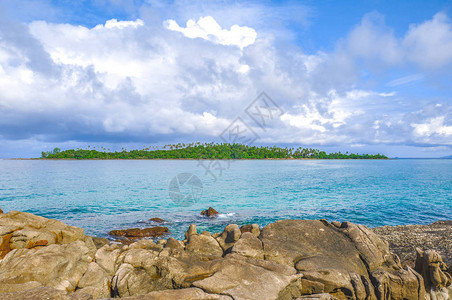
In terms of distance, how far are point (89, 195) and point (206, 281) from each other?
4256 cm

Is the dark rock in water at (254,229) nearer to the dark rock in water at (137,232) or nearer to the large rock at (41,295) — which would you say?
the dark rock in water at (137,232)

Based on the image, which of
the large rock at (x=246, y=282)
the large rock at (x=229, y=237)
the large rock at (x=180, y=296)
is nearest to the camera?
the large rock at (x=180, y=296)

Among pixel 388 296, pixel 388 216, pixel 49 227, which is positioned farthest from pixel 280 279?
pixel 388 216

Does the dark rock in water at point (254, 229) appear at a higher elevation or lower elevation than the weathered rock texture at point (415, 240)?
higher

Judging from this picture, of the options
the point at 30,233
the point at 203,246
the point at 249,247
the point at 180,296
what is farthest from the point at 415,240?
the point at 30,233

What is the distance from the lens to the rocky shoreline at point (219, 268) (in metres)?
8.51

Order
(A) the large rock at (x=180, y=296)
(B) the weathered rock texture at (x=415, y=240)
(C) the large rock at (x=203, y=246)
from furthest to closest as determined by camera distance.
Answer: (B) the weathered rock texture at (x=415, y=240)
(C) the large rock at (x=203, y=246)
(A) the large rock at (x=180, y=296)

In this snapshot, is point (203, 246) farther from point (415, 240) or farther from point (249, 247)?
point (415, 240)

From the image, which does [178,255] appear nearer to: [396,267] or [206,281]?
[206,281]

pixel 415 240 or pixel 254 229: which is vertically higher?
pixel 254 229

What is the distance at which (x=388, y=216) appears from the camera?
3009 centimetres

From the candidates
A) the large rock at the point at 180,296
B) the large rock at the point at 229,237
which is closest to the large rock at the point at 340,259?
the large rock at the point at 229,237

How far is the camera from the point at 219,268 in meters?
9.60

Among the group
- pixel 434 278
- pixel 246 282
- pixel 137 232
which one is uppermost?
pixel 246 282
